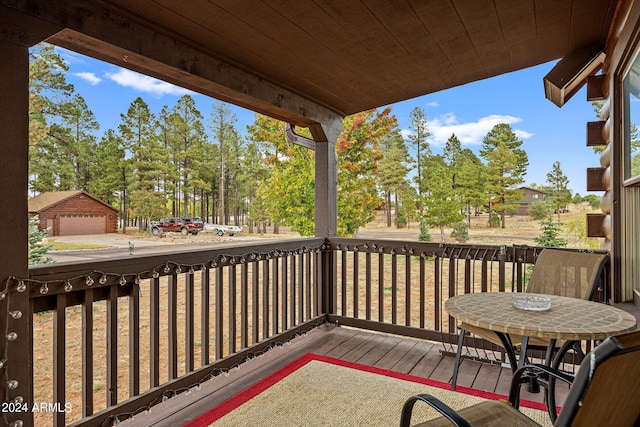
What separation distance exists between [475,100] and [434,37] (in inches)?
168

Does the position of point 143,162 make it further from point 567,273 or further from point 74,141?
point 567,273

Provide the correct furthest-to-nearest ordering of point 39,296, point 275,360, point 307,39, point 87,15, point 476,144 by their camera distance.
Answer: point 476,144 < point 275,360 < point 307,39 < point 87,15 < point 39,296

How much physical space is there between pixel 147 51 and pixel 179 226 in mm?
1142

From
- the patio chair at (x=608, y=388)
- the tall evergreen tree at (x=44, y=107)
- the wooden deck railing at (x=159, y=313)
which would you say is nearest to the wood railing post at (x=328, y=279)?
the wooden deck railing at (x=159, y=313)

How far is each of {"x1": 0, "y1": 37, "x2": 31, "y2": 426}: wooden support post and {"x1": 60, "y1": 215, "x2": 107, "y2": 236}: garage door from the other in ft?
1.53

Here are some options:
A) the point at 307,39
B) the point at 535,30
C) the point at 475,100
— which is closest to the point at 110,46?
the point at 307,39

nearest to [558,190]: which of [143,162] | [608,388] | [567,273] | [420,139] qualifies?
[420,139]

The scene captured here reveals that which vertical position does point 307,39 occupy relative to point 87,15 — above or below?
above

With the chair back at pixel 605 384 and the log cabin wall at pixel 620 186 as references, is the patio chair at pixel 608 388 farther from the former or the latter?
the log cabin wall at pixel 620 186

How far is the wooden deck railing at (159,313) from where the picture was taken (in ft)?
6.43

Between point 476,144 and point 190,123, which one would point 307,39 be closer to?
point 190,123

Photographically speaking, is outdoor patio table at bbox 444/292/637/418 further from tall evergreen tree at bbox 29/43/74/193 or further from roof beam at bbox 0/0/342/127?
tall evergreen tree at bbox 29/43/74/193

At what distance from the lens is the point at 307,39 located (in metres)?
2.67

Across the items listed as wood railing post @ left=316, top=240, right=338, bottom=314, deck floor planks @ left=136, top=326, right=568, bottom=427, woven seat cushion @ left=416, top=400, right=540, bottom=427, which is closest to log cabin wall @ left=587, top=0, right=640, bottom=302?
deck floor planks @ left=136, top=326, right=568, bottom=427
